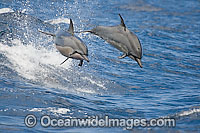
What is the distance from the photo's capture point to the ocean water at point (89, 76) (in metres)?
8.13

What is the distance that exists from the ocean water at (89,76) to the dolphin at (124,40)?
1.69m

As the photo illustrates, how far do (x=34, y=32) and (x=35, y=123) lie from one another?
802 cm

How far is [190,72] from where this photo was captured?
44.3ft

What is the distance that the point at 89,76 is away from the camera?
11461 millimetres

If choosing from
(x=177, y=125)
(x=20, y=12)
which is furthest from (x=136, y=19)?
(x=177, y=125)

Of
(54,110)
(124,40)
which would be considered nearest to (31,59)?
(54,110)

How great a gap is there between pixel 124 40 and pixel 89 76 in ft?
17.4

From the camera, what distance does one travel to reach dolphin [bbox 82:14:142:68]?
6.12 metres

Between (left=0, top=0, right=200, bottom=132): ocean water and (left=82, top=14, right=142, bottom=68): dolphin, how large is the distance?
5.55ft

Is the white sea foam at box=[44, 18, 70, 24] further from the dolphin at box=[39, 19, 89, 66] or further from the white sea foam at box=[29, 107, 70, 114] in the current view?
the dolphin at box=[39, 19, 89, 66]

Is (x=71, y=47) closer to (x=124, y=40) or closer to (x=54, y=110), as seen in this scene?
(x=124, y=40)

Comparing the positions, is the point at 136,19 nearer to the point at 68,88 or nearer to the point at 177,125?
the point at 68,88

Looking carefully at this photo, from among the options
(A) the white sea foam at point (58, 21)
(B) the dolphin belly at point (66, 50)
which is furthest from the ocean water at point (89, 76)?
(B) the dolphin belly at point (66, 50)

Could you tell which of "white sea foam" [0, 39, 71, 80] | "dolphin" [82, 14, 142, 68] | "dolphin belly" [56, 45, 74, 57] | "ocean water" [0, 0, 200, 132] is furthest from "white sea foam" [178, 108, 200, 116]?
"white sea foam" [0, 39, 71, 80]
